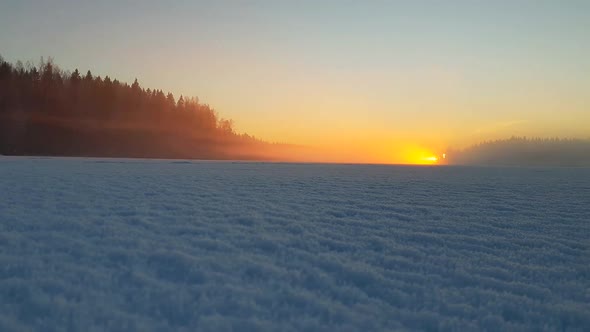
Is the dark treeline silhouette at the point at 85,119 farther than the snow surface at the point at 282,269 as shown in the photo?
Yes

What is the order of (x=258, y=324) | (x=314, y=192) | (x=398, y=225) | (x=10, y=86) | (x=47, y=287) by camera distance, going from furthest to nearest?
(x=10, y=86), (x=314, y=192), (x=398, y=225), (x=47, y=287), (x=258, y=324)

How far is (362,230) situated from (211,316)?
4.84 feet

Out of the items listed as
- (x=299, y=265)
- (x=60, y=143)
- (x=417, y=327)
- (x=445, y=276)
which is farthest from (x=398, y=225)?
(x=60, y=143)

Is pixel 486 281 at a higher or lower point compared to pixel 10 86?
lower

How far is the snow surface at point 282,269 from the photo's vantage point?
129cm

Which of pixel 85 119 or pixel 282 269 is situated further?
pixel 85 119

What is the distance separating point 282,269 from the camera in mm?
1689

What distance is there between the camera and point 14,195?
11.5 feet

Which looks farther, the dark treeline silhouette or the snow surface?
the dark treeline silhouette

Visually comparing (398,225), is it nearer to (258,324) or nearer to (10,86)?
(258,324)

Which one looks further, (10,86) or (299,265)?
(10,86)

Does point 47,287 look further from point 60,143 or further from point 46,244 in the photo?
point 60,143

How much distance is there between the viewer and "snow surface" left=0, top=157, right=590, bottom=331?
4.22 ft

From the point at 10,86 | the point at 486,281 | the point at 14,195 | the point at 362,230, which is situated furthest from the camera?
the point at 10,86
